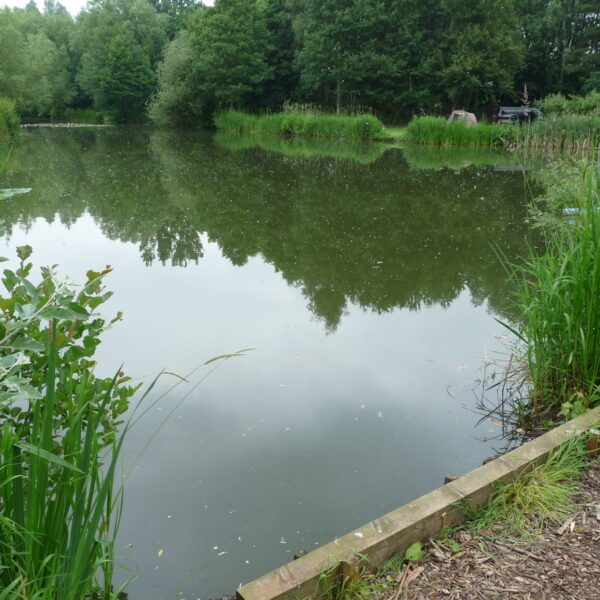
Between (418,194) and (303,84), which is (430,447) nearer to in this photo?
(418,194)

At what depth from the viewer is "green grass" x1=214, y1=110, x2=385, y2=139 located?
2025cm

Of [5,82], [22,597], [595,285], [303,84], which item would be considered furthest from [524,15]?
[22,597]

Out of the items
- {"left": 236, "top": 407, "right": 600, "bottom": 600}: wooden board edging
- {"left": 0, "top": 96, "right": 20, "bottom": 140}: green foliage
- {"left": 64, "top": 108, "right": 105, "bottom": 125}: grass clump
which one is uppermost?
{"left": 64, "top": 108, "right": 105, "bottom": 125}: grass clump

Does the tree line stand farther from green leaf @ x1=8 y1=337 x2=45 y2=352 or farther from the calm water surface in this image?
green leaf @ x1=8 y1=337 x2=45 y2=352

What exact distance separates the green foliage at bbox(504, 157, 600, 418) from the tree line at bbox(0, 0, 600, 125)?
25582 mm

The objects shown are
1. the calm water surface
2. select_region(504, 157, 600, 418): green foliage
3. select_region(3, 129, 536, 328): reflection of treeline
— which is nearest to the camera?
the calm water surface

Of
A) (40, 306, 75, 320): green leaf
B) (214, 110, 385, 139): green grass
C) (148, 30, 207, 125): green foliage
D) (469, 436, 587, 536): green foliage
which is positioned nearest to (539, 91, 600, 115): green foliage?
(214, 110, 385, 139): green grass

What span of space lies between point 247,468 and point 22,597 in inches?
55.7

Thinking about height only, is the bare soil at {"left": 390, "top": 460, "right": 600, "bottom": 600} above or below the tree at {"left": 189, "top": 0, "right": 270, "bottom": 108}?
below

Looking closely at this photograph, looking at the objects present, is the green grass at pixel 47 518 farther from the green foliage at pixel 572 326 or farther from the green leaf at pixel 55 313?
the green foliage at pixel 572 326

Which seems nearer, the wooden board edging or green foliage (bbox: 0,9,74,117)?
the wooden board edging

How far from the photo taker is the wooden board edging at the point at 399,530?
1.56 metres

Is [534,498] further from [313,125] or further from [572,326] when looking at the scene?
[313,125]

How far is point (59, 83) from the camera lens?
3878 centimetres
